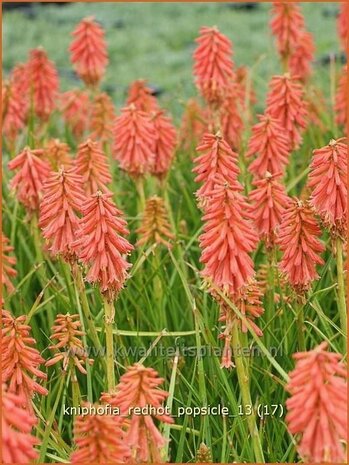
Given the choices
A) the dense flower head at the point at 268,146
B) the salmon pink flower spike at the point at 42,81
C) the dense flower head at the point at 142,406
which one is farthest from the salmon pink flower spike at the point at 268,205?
the salmon pink flower spike at the point at 42,81

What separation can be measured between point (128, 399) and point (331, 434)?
63 cm

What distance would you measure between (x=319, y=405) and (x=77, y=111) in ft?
15.1

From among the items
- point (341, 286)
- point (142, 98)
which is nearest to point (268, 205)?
point (341, 286)

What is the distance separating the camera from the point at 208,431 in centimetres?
379

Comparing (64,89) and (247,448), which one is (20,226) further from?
Answer: (64,89)

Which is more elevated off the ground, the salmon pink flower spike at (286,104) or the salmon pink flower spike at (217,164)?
the salmon pink flower spike at (286,104)

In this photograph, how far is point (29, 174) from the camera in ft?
15.6

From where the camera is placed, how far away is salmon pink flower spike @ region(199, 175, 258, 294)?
353cm

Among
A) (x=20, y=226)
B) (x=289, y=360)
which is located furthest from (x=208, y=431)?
(x=20, y=226)

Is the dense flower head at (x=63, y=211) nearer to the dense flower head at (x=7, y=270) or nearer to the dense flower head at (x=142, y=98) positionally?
the dense flower head at (x=7, y=270)

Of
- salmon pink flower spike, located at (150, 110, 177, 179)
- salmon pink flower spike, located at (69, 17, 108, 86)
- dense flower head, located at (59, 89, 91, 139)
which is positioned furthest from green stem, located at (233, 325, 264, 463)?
dense flower head, located at (59, 89, 91, 139)

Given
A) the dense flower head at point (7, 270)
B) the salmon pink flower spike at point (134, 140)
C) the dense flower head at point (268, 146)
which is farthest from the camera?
the salmon pink flower spike at point (134, 140)

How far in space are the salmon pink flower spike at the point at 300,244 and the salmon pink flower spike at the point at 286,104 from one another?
1.21m

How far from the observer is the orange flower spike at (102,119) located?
6121mm
